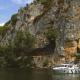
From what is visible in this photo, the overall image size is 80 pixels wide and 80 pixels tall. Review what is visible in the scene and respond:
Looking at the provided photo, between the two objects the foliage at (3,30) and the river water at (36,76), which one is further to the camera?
the foliage at (3,30)

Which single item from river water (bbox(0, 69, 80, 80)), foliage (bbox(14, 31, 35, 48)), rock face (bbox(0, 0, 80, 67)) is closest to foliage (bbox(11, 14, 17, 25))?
rock face (bbox(0, 0, 80, 67))

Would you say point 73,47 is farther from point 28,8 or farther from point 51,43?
point 28,8

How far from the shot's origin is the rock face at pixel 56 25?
128875mm

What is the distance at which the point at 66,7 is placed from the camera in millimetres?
136750

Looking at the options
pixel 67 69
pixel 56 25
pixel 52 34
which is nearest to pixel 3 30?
pixel 56 25

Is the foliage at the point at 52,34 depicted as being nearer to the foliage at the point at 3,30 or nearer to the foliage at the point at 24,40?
the foliage at the point at 24,40

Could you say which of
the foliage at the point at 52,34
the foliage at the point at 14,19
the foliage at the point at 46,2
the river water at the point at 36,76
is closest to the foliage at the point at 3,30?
the foliage at the point at 14,19

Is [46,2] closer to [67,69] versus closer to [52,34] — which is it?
[52,34]

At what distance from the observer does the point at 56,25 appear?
137375 mm

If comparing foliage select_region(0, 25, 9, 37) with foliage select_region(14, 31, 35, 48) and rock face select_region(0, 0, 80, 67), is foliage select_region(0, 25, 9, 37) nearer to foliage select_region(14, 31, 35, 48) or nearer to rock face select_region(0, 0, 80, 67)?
rock face select_region(0, 0, 80, 67)

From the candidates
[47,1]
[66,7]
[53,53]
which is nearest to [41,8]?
[47,1]

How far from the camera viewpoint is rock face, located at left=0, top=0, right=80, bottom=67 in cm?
12888

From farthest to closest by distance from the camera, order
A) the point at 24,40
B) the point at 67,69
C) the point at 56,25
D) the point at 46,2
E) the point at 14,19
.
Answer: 1. the point at 14,19
2. the point at 46,2
3. the point at 56,25
4. the point at 24,40
5. the point at 67,69

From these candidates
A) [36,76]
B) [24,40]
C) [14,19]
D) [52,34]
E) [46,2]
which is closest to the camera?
[36,76]
